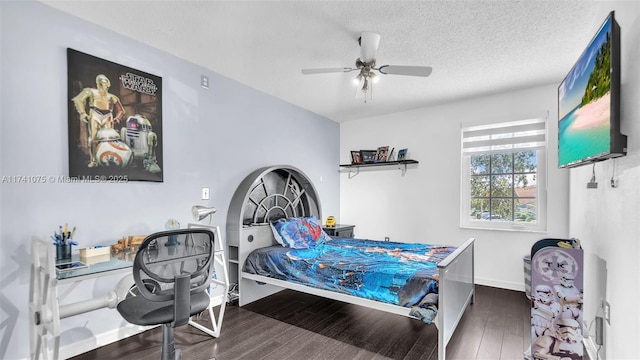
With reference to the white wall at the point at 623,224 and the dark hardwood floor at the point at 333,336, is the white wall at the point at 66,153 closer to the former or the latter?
the dark hardwood floor at the point at 333,336

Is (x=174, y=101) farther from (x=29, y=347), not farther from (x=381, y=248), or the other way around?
(x=381, y=248)

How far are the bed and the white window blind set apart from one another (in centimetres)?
151

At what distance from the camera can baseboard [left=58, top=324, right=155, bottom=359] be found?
7.18 feet

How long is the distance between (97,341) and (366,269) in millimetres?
2204

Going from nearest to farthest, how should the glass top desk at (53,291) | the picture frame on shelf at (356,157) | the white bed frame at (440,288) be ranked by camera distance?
the glass top desk at (53,291) < the white bed frame at (440,288) < the picture frame on shelf at (356,157)

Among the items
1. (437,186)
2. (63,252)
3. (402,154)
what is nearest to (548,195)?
(437,186)

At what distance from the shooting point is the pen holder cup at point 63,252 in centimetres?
204

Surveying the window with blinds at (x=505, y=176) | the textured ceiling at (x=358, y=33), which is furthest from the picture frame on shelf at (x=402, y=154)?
the textured ceiling at (x=358, y=33)

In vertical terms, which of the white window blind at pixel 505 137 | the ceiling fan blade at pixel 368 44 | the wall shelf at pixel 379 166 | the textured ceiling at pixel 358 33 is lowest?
the wall shelf at pixel 379 166

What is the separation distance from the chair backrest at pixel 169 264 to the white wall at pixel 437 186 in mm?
3375

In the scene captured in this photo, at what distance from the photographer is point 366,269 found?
98.9 inches

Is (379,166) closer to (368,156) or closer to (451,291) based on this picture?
(368,156)

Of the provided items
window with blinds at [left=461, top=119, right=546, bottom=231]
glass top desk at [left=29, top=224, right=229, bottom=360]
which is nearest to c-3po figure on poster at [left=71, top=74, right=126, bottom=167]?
glass top desk at [left=29, top=224, right=229, bottom=360]

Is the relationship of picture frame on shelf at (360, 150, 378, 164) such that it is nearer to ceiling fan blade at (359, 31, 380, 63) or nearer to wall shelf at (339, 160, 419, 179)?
wall shelf at (339, 160, 419, 179)
